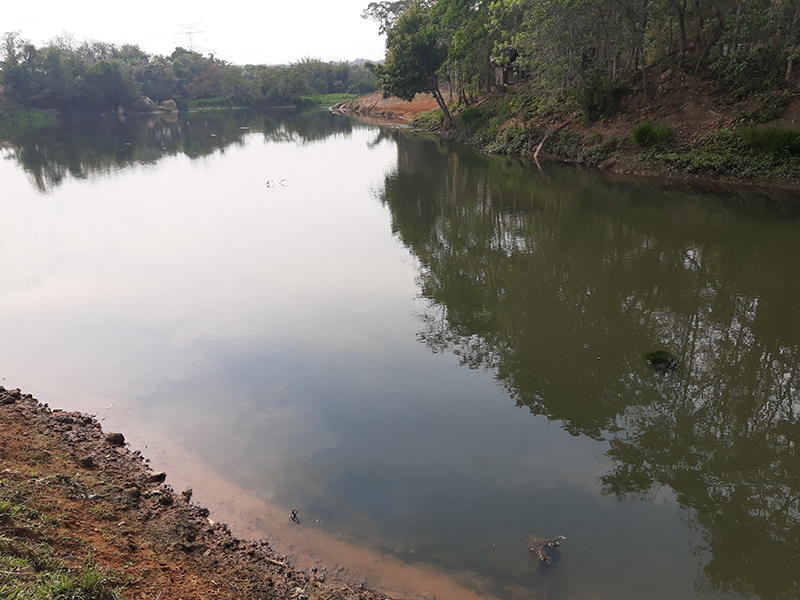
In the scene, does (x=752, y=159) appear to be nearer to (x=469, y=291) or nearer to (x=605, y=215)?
(x=605, y=215)

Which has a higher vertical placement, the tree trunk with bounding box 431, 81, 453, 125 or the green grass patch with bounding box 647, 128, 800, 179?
the tree trunk with bounding box 431, 81, 453, 125

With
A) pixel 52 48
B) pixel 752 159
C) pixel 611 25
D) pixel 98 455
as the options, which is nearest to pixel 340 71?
pixel 52 48

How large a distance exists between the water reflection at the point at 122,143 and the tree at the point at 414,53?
8.57m

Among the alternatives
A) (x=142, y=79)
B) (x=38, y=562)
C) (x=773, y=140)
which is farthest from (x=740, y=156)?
(x=142, y=79)

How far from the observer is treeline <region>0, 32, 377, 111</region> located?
6850cm

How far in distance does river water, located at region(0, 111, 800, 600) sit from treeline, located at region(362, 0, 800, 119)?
6.03 meters

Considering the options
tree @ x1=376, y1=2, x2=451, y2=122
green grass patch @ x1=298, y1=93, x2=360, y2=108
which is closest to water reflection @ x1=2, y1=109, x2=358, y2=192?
tree @ x1=376, y1=2, x2=451, y2=122

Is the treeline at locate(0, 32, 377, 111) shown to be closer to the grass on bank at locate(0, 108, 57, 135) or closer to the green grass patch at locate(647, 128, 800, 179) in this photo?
the grass on bank at locate(0, 108, 57, 135)

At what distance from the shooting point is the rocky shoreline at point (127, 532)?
352cm

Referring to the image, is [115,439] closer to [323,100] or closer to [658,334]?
[658,334]

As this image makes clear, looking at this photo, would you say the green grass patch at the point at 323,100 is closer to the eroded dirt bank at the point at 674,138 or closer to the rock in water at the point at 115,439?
the eroded dirt bank at the point at 674,138

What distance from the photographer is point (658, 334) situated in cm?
805

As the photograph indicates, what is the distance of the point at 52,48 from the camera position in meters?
71.6

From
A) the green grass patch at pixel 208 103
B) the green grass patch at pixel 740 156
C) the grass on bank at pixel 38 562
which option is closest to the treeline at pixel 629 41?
the green grass patch at pixel 740 156
